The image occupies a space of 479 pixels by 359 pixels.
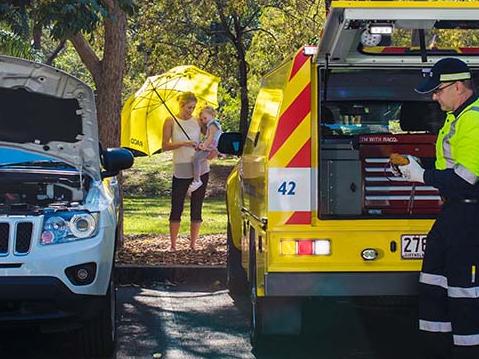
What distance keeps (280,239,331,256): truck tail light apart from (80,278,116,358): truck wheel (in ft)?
4.20

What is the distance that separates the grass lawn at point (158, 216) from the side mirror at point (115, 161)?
17.4ft

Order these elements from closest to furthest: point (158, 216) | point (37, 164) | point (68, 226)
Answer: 1. point (68, 226)
2. point (37, 164)
3. point (158, 216)

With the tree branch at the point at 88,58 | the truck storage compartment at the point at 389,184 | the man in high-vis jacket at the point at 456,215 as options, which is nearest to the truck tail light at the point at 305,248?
the man in high-vis jacket at the point at 456,215

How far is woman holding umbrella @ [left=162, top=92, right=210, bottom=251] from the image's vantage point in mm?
9555

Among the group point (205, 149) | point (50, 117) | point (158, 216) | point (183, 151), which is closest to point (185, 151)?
point (183, 151)

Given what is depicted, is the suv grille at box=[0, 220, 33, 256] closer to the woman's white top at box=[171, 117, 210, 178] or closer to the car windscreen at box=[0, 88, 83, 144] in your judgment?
the car windscreen at box=[0, 88, 83, 144]

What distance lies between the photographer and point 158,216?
15.3 m

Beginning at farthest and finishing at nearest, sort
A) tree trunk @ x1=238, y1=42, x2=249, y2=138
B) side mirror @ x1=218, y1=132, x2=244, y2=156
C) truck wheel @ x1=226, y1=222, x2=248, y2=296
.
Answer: tree trunk @ x1=238, y1=42, x2=249, y2=138 < truck wheel @ x1=226, y1=222, x2=248, y2=296 < side mirror @ x1=218, y1=132, x2=244, y2=156

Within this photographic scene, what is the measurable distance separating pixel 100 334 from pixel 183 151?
402cm

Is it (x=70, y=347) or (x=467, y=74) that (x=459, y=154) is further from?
(x=70, y=347)

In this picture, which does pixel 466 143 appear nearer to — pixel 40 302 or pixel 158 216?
pixel 40 302

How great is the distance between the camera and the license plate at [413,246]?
5.32 m

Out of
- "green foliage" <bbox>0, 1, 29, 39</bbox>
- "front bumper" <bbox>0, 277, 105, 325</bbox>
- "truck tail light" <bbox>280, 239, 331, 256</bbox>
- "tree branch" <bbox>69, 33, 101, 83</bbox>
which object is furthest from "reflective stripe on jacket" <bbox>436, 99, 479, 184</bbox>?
"tree branch" <bbox>69, 33, 101, 83</bbox>

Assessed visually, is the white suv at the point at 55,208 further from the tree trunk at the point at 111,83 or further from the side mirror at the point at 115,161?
the tree trunk at the point at 111,83
